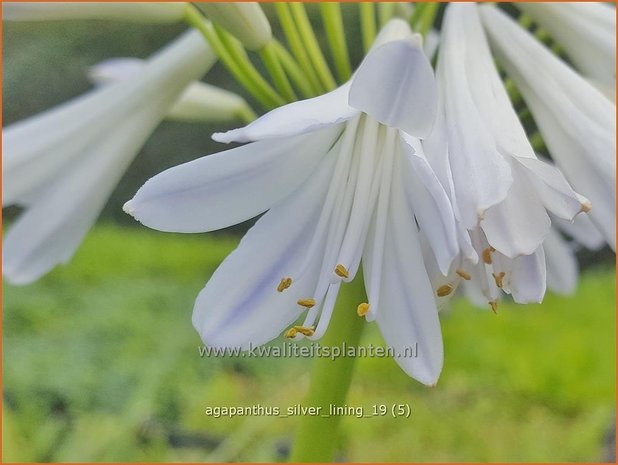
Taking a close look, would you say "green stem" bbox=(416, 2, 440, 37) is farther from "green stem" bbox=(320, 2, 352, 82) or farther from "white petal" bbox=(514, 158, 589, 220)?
"white petal" bbox=(514, 158, 589, 220)

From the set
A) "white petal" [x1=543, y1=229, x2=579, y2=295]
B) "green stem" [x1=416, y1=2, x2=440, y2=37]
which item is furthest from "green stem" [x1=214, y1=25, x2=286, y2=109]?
"white petal" [x1=543, y1=229, x2=579, y2=295]

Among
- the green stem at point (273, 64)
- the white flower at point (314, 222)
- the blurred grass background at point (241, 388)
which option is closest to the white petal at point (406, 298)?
the white flower at point (314, 222)

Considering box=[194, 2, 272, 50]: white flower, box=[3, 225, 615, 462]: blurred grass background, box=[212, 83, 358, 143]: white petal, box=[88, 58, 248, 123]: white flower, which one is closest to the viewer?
box=[212, 83, 358, 143]: white petal

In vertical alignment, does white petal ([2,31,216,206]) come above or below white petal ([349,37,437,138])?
below

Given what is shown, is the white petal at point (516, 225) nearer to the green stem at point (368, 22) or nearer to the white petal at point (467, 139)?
the white petal at point (467, 139)

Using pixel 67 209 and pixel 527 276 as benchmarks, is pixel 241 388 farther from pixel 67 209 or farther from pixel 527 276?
pixel 527 276

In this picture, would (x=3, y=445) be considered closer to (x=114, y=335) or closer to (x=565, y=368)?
(x=114, y=335)

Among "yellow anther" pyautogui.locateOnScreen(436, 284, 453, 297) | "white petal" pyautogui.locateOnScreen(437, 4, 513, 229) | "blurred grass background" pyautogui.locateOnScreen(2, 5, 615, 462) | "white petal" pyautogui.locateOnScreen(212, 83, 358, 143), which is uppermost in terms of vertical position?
"white petal" pyautogui.locateOnScreen(212, 83, 358, 143)
